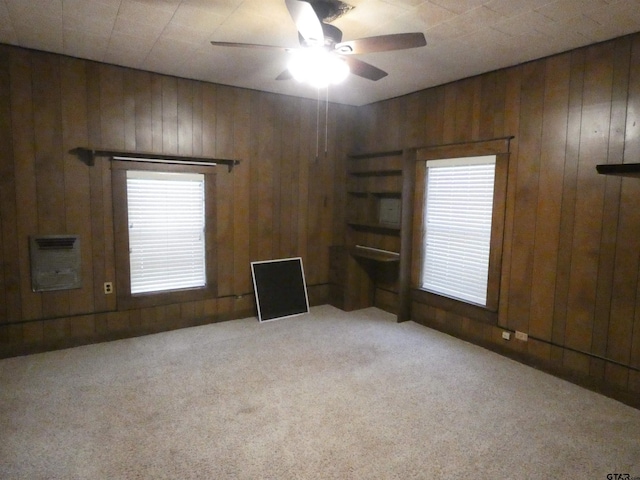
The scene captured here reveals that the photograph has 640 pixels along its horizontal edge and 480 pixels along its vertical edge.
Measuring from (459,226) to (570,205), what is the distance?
109cm

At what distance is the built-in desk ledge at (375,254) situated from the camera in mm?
4570

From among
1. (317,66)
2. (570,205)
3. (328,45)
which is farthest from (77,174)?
(570,205)

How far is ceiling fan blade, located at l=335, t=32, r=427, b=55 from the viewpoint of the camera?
220cm

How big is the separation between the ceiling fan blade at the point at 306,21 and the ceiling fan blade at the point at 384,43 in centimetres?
19

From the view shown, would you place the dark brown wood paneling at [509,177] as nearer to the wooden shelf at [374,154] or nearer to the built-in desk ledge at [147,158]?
the wooden shelf at [374,154]

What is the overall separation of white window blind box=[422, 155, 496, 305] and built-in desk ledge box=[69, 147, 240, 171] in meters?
2.24

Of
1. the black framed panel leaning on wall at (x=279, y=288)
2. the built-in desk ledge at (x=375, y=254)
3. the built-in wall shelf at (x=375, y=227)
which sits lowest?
the black framed panel leaning on wall at (x=279, y=288)

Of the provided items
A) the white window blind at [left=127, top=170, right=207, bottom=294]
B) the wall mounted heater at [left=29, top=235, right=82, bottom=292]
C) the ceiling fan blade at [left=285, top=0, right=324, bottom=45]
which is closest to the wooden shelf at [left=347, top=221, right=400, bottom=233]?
the white window blind at [left=127, top=170, right=207, bottom=294]

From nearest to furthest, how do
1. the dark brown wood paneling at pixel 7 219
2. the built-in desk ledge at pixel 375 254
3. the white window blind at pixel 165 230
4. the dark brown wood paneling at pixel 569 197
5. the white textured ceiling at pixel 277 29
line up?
the white textured ceiling at pixel 277 29 → the dark brown wood paneling at pixel 569 197 → the dark brown wood paneling at pixel 7 219 → the white window blind at pixel 165 230 → the built-in desk ledge at pixel 375 254

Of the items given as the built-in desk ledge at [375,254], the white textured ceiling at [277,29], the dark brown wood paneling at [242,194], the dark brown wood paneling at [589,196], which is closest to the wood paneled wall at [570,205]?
the dark brown wood paneling at [589,196]

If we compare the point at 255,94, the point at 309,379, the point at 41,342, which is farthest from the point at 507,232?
the point at 41,342

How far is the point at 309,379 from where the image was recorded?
3.12 m

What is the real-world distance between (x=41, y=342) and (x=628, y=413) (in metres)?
4.69

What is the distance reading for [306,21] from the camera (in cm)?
207
